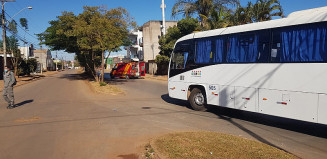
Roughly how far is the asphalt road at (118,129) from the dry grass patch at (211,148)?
0.60 meters

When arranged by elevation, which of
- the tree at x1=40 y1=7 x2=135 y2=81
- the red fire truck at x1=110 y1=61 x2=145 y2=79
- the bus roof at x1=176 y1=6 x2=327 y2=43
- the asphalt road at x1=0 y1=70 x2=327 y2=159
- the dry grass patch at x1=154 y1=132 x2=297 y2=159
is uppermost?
the tree at x1=40 y1=7 x2=135 y2=81

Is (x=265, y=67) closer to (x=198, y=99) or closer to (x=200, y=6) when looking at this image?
(x=198, y=99)

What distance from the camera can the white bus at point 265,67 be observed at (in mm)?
6485

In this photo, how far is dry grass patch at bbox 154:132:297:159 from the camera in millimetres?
4715

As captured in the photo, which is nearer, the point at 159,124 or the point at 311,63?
the point at 311,63

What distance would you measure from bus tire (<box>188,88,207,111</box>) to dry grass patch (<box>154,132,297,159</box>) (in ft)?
13.4

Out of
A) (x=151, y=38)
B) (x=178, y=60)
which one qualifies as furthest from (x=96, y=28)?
(x=151, y=38)

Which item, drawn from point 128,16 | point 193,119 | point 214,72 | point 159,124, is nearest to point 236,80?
point 214,72

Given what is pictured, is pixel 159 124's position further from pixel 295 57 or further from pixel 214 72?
pixel 295 57

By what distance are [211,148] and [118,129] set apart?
304 centimetres

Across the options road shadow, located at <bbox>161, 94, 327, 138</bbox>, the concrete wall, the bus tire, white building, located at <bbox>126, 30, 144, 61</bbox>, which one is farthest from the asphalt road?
white building, located at <bbox>126, 30, 144, 61</bbox>

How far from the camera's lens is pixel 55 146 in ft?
18.2

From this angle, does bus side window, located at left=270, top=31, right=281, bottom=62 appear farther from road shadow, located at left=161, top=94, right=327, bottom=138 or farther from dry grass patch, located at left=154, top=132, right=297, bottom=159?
dry grass patch, located at left=154, top=132, right=297, bottom=159

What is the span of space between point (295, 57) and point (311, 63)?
19.2 inches
